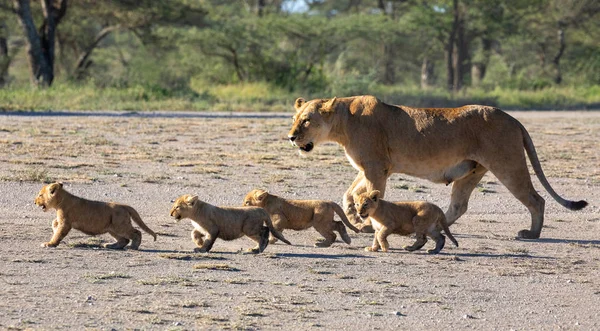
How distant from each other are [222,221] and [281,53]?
2848 centimetres

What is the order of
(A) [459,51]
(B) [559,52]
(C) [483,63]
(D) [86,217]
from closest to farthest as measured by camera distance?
1. (D) [86,217]
2. (A) [459,51]
3. (B) [559,52]
4. (C) [483,63]

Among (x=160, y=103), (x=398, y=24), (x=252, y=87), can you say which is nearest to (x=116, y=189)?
(x=160, y=103)

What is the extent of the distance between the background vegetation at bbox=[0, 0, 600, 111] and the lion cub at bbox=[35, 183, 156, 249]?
14494mm

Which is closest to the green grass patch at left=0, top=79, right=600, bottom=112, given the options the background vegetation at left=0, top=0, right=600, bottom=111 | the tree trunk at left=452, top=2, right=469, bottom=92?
the background vegetation at left=0, top=0, right=600, bottom=111

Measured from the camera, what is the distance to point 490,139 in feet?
34.7

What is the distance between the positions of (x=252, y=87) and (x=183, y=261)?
2601 cm

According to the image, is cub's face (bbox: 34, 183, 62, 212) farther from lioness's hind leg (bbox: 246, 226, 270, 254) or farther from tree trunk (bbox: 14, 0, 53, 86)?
tree trunk (bbox: 14, 0, 53, 86)

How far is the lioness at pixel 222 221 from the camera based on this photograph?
9.09 meters

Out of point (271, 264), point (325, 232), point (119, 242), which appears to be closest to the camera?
point (271, 264)

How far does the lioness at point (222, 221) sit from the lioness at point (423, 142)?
158 cm

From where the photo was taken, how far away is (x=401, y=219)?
9.49 m

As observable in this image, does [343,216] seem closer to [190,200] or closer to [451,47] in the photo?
[190,200]

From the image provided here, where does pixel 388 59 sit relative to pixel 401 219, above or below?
below

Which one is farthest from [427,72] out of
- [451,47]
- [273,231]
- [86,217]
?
[86,217]
